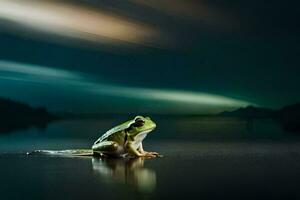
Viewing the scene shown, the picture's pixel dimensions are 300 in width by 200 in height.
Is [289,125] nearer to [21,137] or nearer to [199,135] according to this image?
[199,135]

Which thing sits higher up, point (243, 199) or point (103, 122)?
point (103, 122)

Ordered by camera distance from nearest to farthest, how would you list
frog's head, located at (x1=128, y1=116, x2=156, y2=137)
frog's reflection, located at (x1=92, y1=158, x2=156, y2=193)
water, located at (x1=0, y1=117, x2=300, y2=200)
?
water, located at (x1=0, y1=117, x2=300, y2=200) < frog's reflection, located at (x1=92, y1=158, x2=156, y2=193) < frog's head, located at (x1=128, y1=116, x2=156, y2=137)

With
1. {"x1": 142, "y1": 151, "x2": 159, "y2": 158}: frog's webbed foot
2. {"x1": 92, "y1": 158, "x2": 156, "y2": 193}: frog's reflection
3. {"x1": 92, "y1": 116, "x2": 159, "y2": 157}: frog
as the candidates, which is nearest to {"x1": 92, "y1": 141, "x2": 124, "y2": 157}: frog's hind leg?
{"x1": 92, "y1": 116, "x2": 159, "y2": 157}: frog

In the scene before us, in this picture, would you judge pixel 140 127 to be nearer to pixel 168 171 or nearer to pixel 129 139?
pixel 129 139

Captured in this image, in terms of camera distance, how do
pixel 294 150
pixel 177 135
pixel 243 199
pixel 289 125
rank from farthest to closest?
pixel 289 125
pixel 177 135
pixel 294 150
pixel 243 199

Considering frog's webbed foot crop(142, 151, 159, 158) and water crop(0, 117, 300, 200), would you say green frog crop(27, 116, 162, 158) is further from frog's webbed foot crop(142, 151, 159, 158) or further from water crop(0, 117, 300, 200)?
water crop(0, 117, 300, 200)

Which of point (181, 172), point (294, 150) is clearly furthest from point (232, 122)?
point (181, 172)

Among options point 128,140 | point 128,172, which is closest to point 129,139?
point 128,140
